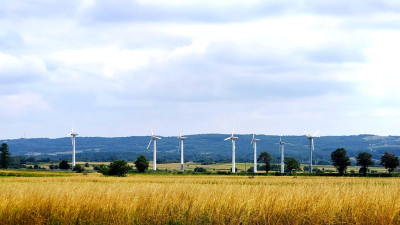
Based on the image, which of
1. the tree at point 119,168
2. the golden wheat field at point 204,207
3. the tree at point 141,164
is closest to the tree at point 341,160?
the tree at point 141,164

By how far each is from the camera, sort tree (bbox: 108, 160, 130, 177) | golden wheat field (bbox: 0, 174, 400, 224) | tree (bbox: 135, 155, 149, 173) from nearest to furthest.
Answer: golden wheat field (bbox: 0, 174, 400, 224) < tree (bbox: 108, 160, 130, 177) < tree (bbox: 135, 155, 149, 173)

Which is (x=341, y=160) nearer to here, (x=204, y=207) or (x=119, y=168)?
(x=119, y=168)

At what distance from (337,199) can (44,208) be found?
31.9 ft

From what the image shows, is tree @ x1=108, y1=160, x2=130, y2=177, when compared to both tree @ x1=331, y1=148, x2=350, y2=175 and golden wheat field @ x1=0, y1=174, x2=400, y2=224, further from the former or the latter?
golden wheat field @ x1=0, y1=174, x2=400, y2=224

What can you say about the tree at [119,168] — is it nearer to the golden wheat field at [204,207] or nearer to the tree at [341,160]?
the tree at [341,160]

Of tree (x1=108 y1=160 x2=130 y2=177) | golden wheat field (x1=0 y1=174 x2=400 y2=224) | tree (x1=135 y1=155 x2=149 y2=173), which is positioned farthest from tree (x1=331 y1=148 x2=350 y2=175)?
golden wheat field (x1=0 y1=174 x2=400 y2=224)

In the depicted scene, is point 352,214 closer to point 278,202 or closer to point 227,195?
point 278,202

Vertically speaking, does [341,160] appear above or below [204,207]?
below

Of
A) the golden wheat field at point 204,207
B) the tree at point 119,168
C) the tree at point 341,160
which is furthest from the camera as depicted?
the tree at point 341,160

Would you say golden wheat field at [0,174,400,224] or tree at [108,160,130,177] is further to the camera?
tree at [108,160,130,177]

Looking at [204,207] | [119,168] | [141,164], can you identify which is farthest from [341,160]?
[204,207]

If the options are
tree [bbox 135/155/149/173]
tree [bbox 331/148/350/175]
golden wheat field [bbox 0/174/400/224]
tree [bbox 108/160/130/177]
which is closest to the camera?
golden wheat field [bbox 0/174/400/224]

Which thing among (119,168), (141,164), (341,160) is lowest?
(141,164)

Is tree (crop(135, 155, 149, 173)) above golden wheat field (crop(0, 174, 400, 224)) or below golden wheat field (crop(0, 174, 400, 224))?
below
